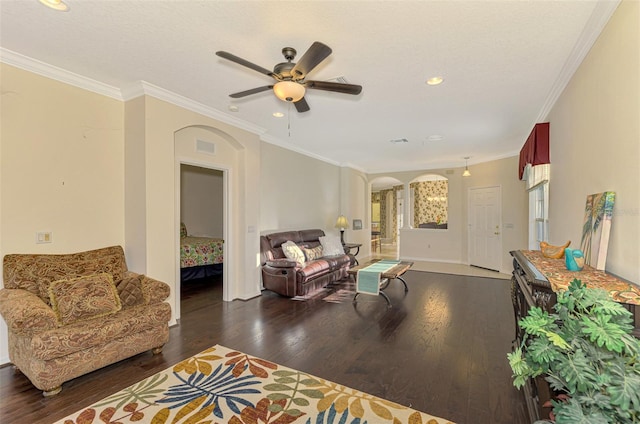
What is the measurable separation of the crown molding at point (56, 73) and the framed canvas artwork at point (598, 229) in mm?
4685

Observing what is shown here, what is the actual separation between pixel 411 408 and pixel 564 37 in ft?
10.1

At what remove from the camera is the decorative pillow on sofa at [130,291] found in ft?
9.56

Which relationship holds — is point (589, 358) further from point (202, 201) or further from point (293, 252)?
point (202, 201)

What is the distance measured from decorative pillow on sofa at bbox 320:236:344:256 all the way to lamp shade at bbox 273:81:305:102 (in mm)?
3984

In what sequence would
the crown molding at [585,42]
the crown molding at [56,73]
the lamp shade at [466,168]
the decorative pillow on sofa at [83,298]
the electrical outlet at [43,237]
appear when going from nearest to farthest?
the crown molding at [585,42] → the decorative pillow on sofa at [83,298] → the crown molding at [56,73] → the electrical outlet at [43,237] → the lamp shade at [466,168]

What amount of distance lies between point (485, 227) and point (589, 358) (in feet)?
23.3

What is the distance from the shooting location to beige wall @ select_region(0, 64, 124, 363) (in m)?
2.71

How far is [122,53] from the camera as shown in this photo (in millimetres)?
2645

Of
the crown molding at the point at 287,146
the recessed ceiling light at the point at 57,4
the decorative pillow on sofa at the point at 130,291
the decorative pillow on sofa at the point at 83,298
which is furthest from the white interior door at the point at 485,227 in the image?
the recessed ceiling light at the point at 57,4

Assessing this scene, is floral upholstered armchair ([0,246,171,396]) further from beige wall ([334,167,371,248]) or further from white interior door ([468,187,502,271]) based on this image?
white interior door ([468,187,502,271])

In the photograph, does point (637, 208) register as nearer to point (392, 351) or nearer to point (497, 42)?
point (497, 42)

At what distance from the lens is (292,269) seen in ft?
15.6

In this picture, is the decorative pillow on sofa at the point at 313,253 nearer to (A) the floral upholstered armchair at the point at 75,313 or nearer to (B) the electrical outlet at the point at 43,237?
(A) the floral upholstered armchair at the point at 75,313

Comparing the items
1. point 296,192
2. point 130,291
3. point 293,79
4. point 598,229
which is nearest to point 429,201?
point 296,192
